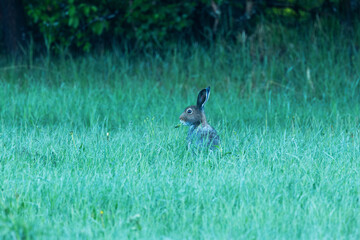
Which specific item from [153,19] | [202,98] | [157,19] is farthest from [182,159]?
[157,19]

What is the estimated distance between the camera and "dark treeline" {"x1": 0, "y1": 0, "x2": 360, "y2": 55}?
1027cm

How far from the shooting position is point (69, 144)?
541 centimetres

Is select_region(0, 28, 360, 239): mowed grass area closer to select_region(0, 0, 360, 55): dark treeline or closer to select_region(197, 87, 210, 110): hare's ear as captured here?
select_region(197, 87, 210, 110): hare's ear

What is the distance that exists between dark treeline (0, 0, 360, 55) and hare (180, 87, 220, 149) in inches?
199

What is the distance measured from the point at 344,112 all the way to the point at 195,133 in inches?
122

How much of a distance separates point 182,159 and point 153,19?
574 centimetres

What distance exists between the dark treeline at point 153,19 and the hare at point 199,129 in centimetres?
505

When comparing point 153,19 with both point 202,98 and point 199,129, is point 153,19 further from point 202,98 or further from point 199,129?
point 199,129

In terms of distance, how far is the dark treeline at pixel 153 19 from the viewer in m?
10.3

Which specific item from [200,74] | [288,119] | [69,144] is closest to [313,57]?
[200,74]

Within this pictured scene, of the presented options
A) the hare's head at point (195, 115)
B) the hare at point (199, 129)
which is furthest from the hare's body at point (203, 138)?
the hare's head at point (195, 115)

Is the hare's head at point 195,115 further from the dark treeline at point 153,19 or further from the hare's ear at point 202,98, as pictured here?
the dark treeline at point 153,19

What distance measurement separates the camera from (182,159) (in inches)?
197

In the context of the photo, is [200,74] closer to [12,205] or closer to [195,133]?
[195,133]
